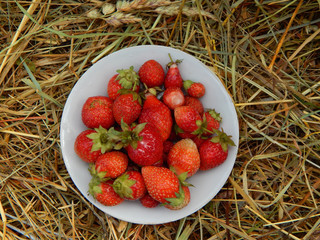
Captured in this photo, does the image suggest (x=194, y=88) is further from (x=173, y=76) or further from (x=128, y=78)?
(x=128, y=78)

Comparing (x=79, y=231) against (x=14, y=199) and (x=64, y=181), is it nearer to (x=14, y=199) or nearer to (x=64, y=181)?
(x=64, y=181)

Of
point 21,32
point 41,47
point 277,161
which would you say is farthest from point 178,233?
point 21,32

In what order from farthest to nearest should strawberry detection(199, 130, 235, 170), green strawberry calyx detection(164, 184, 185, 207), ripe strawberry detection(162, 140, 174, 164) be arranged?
ripe strawberry detection(162, 140, 174, 164), strawberry detection(199, 130, 235, 170), green strawberry calyx detection(164, 184, 185, 207)

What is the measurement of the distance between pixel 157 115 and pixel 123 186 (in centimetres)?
34

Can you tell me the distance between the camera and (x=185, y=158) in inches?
52.2

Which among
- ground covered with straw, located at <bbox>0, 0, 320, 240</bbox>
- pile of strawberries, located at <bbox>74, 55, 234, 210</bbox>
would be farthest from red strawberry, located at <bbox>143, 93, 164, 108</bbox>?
ground covered with straw, located at <bbox>0, 0, 320, 240</bbox>

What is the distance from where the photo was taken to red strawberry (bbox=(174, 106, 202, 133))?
4.37 ft

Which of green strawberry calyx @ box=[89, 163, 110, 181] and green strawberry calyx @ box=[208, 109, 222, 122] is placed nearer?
green strawberry calyx @ box=[89, 163, 110, 181]

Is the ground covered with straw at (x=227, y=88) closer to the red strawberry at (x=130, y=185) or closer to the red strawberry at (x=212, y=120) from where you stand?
the red strawberry at (x=212, y=120)

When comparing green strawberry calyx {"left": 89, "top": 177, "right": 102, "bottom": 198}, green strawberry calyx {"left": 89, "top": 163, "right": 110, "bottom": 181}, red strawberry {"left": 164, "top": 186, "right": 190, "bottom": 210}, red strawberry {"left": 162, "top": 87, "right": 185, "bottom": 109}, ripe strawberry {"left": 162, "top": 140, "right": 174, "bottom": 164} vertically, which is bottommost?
red strawberry {"left": 164, "top": 186, "right": 190, "bottom": 210}

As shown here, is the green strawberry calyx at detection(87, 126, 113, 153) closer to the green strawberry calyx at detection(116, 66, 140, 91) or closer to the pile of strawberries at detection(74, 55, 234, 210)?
the pile of strawberries at detection(74, 55, 234, 210)

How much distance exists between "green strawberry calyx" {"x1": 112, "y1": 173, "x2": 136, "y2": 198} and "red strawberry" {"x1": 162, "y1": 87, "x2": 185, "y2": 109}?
0.40 m

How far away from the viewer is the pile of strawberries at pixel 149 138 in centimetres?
127

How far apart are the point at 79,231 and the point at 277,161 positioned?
1.11 meters
